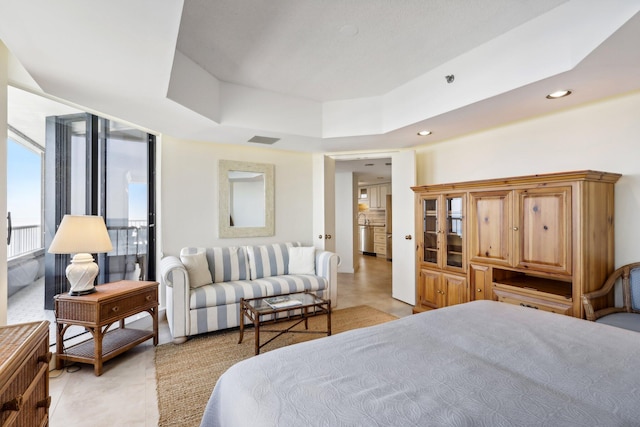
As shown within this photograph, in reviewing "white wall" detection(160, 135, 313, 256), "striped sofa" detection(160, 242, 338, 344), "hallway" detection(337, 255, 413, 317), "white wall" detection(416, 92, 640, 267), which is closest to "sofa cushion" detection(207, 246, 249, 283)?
"striped sofa" detection(160, 242, 338, 344)

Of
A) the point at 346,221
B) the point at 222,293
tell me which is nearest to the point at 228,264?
the point at 222,293

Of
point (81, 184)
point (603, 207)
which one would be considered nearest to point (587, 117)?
point (603, 207)

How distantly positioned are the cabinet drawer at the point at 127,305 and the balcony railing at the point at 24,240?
786mm

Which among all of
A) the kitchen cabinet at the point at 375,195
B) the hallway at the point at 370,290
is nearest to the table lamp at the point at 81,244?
the hallway at the point at 370,290

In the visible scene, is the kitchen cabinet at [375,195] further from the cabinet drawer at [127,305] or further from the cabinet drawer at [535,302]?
the cabinet drawer at [127,305]

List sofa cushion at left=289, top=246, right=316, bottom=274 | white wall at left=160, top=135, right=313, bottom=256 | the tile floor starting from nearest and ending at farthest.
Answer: the tile floor, white wall at left=160, top=135, right=313, bottom=256, sofa cushion at left=289, top=246, right=316, bottom=274

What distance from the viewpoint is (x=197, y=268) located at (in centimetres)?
324

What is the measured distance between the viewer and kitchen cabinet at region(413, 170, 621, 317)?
7.67ft

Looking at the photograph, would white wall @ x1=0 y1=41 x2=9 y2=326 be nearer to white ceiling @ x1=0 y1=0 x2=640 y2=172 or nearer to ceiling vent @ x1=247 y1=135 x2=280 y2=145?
white ceiling @ x1=0 y1=0 x2=640 y2=172

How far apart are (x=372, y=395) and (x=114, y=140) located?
11.5 feet

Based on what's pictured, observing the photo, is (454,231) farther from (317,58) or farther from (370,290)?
(317,58)

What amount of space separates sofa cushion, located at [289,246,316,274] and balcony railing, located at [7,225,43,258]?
2532 mm

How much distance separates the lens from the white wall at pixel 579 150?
96.9 inches

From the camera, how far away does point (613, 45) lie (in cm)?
177
